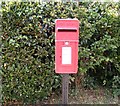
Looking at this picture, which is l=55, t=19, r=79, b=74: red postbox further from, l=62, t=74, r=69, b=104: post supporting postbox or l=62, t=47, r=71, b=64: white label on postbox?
l=62, t=74, r=69, b=104: post supporting postbox

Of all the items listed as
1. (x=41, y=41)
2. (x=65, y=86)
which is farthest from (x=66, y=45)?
(x=41, y=41)

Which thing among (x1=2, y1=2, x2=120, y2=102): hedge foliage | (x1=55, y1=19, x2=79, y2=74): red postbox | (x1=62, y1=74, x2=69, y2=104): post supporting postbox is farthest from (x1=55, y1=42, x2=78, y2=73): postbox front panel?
(x1=2, y1=2, x2=120, y2=102): hedge foliage

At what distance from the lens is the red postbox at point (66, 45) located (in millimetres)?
3574

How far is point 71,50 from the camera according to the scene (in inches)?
142

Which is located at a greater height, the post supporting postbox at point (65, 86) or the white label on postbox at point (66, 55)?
the white label on postbox at point (66, 55)

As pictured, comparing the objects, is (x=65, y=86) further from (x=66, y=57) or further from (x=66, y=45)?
(x=66, y=45)

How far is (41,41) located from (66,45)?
0.89 metres

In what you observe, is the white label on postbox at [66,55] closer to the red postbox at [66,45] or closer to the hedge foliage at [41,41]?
the red postbox at [66,45]

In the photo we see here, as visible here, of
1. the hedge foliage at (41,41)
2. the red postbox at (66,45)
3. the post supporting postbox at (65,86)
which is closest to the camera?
the red postbox at (66,45)

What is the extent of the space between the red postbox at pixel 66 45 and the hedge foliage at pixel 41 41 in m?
0.81

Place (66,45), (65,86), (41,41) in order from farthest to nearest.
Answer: (41,41) < (65,86) < (66,45)

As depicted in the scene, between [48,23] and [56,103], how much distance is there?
124cm

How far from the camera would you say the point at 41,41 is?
14.4 feet

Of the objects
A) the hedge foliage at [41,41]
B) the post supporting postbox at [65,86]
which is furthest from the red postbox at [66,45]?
the hedge foliage at [41,41]
